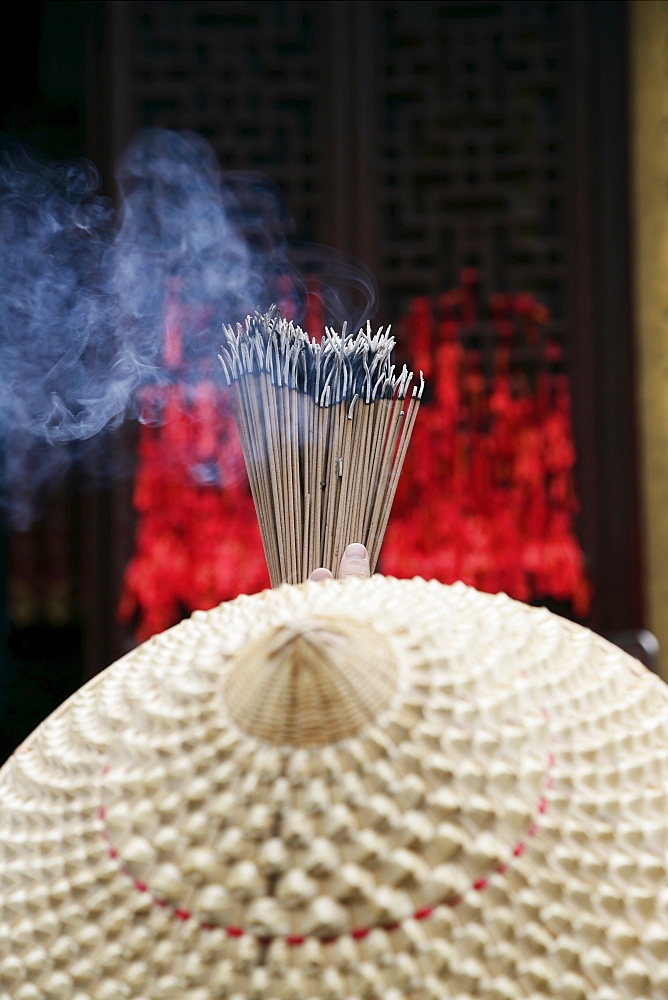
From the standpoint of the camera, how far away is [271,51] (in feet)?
8.75

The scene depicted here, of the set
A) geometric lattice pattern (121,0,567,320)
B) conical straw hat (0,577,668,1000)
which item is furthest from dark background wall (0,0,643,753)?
conical straw hat (0,577,668,1000)

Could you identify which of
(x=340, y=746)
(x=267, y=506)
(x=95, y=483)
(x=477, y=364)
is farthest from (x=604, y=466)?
(x=340, y=746)

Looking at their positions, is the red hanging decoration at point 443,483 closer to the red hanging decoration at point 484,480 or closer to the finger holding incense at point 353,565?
the red hanging decoration at point 484,480

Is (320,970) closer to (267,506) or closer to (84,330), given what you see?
(267,506)

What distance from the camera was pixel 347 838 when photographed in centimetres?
35

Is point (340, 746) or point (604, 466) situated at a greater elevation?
point (604, 466)

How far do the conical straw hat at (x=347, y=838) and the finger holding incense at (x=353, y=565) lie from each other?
19 cm

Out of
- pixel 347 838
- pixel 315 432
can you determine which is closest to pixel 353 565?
pixel 315 432

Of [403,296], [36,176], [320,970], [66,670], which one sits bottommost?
[66,670]

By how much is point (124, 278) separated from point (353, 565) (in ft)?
6.20

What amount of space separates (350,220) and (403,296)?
0.85 feet

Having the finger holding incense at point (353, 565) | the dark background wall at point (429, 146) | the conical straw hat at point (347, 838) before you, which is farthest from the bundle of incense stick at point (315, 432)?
the dark background wall at point (429, 146)

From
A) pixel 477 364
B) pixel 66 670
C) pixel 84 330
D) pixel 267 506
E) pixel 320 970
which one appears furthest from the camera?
pixel 66 670

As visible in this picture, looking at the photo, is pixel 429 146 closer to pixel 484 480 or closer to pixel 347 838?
pixel 484 480
